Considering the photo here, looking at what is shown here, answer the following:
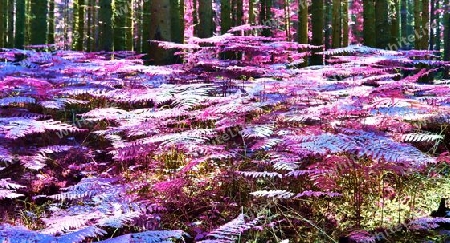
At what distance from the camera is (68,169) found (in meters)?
4.40

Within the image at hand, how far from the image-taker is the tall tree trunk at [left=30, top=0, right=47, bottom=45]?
490 inches

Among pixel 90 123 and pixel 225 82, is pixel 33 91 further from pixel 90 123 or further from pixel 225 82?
pixel 225 82

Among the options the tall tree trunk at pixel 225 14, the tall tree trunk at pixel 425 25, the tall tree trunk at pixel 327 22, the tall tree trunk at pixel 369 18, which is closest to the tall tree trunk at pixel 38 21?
the tall tree trunk at pixel 225 14

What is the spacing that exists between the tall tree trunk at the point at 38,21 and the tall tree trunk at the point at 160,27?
5956mm

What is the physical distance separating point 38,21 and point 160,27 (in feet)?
20.9

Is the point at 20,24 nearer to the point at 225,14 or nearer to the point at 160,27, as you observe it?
the point at 225,14

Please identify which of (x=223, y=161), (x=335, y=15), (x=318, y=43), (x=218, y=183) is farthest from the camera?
(x=335, y=15)

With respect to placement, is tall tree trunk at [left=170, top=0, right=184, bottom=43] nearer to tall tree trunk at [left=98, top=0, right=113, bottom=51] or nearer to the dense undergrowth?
tall tree trunk at [left=98, top=0, right=113, bottom=51]

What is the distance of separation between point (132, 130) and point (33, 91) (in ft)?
7.20

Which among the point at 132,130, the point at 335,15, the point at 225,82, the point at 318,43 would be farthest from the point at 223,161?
the point at 335,15

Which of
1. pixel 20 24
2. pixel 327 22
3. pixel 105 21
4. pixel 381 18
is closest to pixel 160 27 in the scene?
pixel 105 21

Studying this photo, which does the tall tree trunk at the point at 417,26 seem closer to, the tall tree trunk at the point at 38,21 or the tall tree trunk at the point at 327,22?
the tall tree trunk at the point at 327,22

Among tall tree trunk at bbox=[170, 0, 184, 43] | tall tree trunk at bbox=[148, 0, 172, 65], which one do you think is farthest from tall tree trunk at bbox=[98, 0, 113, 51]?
tall tree trunk at bbox=[148, 0, 172, 65]

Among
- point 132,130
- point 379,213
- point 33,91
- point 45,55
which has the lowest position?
point 379,213
